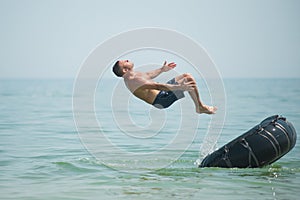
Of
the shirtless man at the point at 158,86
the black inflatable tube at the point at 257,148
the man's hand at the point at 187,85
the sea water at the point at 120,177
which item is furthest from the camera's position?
the black inflatable tube at the point at 257,148

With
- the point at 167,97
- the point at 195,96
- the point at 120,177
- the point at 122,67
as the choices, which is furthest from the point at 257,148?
the point at 122,67

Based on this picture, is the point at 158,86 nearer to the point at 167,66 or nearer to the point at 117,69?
the point at 167,66

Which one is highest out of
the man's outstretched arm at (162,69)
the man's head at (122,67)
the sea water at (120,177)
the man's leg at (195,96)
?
the man's head at (122,67)

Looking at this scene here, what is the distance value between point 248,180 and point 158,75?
10.8ft

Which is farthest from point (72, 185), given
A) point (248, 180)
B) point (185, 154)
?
point (185, 154)

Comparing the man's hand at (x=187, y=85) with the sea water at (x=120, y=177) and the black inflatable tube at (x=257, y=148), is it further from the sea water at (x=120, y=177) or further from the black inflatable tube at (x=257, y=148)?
the black inflatable tube at (x=257, y=148)

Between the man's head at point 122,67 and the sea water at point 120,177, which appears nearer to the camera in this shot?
the sea water at point 120,177

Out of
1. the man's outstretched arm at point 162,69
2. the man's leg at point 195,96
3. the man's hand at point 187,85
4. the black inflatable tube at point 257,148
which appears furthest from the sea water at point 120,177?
the man's outstretched arm at point 162,69

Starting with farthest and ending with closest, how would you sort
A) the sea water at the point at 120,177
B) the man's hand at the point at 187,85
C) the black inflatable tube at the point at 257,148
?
the black inflatable tube at the point at 257,148 < the man's hand at the point at 187,85 < the sea water at the point at 120,177

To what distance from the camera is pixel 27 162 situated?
15.2m

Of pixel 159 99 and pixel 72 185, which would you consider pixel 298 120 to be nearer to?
pixel 159 99

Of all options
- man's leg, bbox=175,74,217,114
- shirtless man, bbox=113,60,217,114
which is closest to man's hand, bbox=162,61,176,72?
shirtless man, bbox=113,60,217,114

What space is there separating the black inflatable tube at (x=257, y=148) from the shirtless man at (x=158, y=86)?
1515 mm

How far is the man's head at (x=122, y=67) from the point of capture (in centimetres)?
1286
